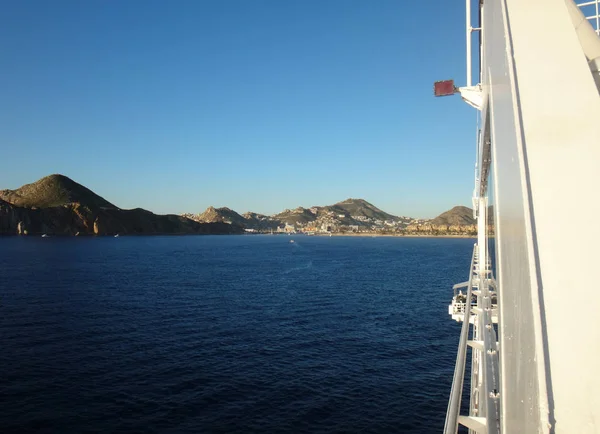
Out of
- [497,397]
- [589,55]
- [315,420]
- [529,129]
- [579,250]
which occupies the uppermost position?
[589,55]

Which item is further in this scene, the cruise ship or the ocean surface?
the ocean surface

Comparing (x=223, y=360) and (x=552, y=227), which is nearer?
(x=552, y=227)

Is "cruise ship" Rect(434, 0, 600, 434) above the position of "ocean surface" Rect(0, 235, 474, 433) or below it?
above

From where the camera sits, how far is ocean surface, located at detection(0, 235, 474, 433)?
1988 centimetres

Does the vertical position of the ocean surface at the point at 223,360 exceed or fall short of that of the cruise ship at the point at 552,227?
it falls short

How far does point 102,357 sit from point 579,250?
31.7 metres

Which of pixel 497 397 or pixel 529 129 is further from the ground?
pixel 529 129

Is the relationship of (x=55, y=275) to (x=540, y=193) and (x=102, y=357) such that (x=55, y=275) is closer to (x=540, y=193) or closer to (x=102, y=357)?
(x=102, y=357)

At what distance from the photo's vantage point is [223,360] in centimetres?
2725

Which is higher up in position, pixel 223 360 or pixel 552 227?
pixel 552 227

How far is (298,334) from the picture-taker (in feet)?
111

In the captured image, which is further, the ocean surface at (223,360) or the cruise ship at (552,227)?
the ocean surface at (223,360)

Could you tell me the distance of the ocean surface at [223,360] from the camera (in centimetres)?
1988

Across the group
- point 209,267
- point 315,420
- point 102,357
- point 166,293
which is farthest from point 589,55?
point 209,267
